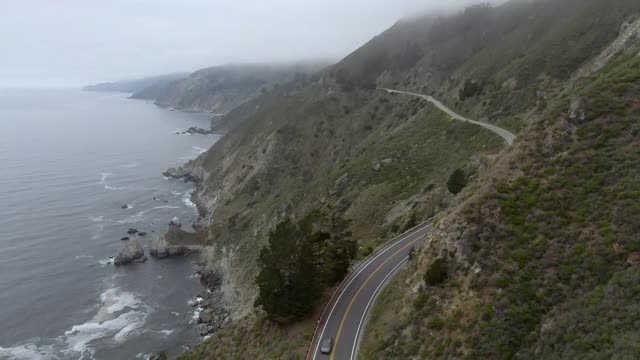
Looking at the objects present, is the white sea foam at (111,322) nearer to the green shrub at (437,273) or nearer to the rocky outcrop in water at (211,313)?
the rocky outcrop in water at (211,313)

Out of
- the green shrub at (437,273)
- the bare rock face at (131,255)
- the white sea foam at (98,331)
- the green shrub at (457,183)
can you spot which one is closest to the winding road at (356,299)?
the green shrub at (457,183)

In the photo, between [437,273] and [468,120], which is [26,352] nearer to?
[437,273]

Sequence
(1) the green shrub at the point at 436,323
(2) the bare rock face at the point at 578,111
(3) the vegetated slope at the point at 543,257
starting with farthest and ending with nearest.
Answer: (2) the bare rock face at the point at 578,111, (1) the green shrub at the point at 436,323, (3) the vegetated slope at the point at 543,257

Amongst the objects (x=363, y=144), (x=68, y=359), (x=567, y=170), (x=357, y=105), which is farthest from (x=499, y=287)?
(x=357, y=105)

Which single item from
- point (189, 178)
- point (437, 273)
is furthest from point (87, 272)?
point (437, 273)

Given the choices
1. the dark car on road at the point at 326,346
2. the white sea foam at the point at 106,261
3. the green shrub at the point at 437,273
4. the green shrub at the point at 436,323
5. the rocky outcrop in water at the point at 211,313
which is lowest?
the rocky outcrop in water at the point at 211,313

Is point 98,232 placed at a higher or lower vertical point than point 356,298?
lower

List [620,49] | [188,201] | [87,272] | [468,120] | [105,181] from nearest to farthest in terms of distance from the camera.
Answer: [620,49], [468,120], [87,272], [188,201], [105,181]
